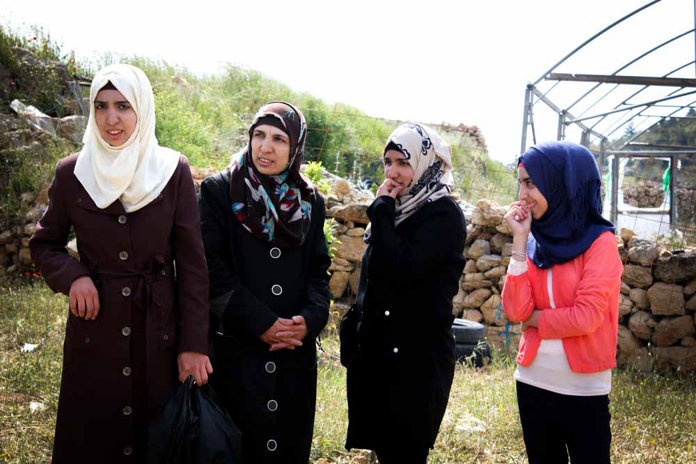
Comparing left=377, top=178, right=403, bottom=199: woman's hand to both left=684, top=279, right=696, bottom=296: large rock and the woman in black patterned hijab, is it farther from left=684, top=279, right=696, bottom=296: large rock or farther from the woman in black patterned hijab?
left=684, top=279, right=696, bottom=296: large rock

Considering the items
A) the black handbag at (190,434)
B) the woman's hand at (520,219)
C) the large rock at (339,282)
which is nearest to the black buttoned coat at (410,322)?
the woman's hand at (520,219)

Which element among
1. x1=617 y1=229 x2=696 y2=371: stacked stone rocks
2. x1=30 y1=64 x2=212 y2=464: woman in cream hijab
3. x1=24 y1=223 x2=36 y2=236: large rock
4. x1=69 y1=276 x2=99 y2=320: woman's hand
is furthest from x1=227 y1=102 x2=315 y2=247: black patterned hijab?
x1=24 y1=223 x2=36 y2=236: large rock

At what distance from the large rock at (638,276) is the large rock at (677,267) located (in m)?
0.09

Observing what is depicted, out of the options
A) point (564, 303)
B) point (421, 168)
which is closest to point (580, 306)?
point (564, 303)

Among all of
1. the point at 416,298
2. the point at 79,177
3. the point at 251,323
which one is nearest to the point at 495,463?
the point at 416,298

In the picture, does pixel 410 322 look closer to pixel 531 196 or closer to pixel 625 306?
pixel 531 196

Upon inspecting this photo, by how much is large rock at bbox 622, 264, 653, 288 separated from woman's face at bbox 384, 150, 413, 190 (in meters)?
4.24

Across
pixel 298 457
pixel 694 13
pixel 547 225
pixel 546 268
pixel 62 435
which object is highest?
pixel 694 13

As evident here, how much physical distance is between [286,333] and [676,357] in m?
4.96

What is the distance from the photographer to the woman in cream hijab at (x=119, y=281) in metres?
2.31

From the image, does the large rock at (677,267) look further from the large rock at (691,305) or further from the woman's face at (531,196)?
the woman's face at (531,196)

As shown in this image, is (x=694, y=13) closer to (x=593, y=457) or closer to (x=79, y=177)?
(x=593, y=457)

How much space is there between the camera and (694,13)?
7.16 m

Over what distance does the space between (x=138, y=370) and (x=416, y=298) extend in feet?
4.14
